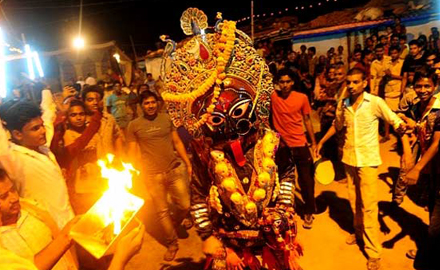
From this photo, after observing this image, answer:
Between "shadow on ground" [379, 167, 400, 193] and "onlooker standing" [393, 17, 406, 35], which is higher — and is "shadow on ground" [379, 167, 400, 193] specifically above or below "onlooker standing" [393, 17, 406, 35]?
below

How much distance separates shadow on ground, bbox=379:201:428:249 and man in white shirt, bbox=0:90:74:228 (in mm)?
3650

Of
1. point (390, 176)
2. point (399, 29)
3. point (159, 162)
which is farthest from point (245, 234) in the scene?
point (399, 29)

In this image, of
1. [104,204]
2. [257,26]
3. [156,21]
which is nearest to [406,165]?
[104,204]

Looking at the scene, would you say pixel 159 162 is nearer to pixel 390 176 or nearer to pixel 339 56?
pixel 390 176

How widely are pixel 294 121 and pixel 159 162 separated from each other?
189 cm

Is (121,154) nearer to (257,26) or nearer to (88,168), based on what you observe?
(88,168)

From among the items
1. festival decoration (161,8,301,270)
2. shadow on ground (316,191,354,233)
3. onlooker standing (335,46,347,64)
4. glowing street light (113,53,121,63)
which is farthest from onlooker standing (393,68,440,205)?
glowing street light (113,53,121,63)

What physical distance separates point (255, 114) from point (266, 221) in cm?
81

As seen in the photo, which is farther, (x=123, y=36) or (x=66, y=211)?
(x=123, y=36)

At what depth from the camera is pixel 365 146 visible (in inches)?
151

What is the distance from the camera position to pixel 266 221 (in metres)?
2.70

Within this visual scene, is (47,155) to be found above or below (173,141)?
above

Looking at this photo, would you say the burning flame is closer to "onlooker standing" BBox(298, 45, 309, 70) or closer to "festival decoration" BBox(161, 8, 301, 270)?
"festival decoration" BBox(161, 8, 301, 270)

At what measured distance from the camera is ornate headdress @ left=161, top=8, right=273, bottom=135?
259 centimetres
